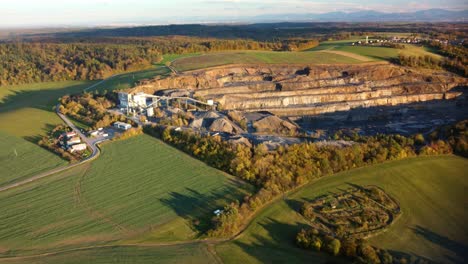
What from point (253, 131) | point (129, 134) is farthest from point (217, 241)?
point (253, 131)

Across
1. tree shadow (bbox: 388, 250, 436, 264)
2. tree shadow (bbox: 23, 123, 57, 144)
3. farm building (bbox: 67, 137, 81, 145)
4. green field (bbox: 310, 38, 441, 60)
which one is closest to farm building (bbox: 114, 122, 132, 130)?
farm building (bbox: 67, 137, 81, 145)

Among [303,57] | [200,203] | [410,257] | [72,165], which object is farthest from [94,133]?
[303,57]

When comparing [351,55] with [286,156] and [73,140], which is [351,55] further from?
[73,140]

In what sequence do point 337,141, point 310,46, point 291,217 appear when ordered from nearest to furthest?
1. point 291,217
2. point 337,141
3. point 310,46

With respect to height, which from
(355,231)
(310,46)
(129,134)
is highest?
(310,46)

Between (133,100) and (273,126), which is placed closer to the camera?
(273,126)

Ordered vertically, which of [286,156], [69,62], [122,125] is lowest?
[286,156]

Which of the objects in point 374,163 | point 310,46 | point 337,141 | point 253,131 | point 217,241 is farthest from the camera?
point 310,46

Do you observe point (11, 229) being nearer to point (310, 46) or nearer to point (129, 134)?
point (129, 134)
